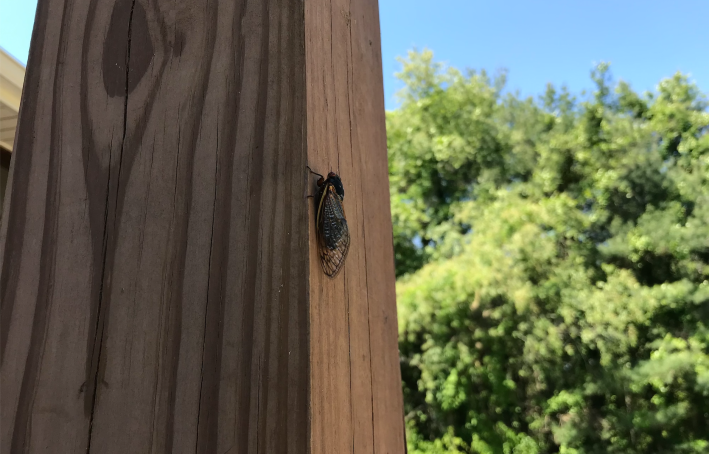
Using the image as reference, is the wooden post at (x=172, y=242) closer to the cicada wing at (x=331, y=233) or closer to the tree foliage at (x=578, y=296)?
the cicada wing at (x=331, y=233)

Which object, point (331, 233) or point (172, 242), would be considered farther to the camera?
point (331, 233)

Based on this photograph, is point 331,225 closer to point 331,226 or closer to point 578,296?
point 331,226

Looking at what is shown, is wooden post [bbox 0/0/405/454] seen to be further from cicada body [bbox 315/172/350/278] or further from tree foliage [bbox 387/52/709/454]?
tree foliage [bbox 387/52/709/454]

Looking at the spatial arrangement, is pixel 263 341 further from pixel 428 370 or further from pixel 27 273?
pixel 428 370

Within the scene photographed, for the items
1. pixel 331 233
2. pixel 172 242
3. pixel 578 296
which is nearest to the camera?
pixel 172 242

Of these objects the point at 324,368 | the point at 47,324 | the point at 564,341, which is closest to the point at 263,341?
the point at 324,368

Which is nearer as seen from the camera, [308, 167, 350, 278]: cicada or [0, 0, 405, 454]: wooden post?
[0, 0, 405, 454]: wooden post

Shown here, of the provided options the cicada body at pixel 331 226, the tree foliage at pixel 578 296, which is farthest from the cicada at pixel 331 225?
the tree foliage at pixel 578 296

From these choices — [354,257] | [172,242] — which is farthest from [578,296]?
[172,242]

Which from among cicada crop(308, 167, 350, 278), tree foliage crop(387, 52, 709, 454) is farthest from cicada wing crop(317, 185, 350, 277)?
tree foliage crop(387, 52, 709, 454)
